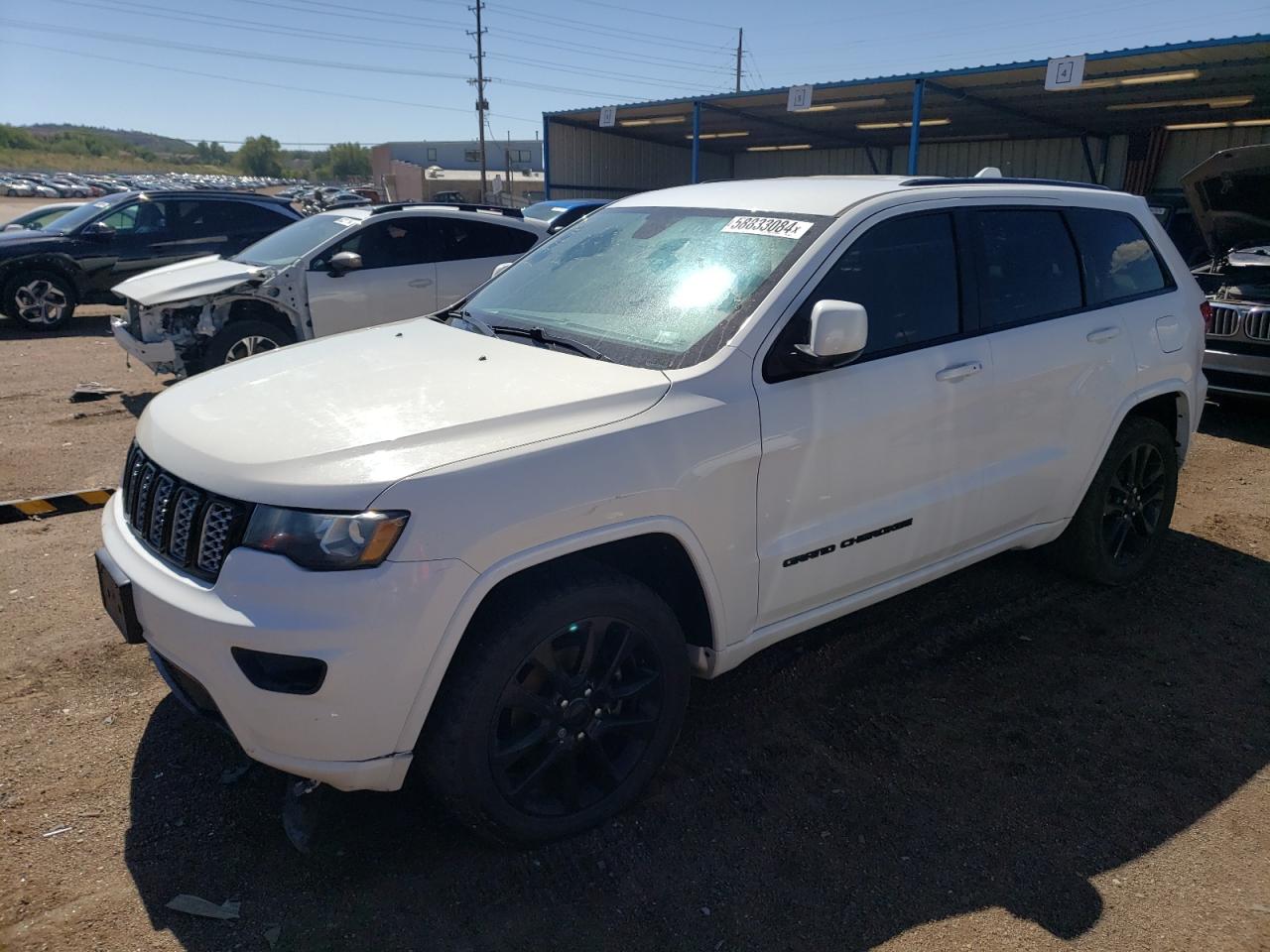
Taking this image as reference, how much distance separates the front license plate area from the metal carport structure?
14580mm

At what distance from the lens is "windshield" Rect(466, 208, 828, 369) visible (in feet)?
9.89

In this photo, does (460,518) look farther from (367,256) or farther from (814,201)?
(367,256)

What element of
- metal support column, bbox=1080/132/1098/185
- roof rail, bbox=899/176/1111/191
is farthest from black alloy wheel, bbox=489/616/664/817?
metal support column, bbox=1080/132/1098/185

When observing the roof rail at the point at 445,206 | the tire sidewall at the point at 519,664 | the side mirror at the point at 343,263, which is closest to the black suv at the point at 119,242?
the roof rail at the point at 445,206

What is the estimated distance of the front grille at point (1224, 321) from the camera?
7190 mm

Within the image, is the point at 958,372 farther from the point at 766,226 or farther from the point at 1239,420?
the point at 1239,420

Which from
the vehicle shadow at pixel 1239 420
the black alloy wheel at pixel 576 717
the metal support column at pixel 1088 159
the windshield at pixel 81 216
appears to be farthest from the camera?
the metal support column at pixel 1088 159

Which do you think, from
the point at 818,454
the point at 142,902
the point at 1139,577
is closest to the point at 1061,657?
the point at 1139,577

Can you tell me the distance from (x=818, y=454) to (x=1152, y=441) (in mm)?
2336

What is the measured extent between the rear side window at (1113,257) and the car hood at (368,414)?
235 centimetres

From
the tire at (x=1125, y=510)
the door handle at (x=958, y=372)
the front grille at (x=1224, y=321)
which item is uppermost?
the door handle at (x=958, y=372)

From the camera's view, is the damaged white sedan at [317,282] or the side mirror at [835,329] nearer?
the side mirror at [835,329]

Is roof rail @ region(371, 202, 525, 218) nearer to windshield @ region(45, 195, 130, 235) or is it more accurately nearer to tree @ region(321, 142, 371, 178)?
windshield @ region(45, 195, 130, 235)

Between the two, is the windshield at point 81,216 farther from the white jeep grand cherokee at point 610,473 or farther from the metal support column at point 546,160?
the metal support column at point 546,160
